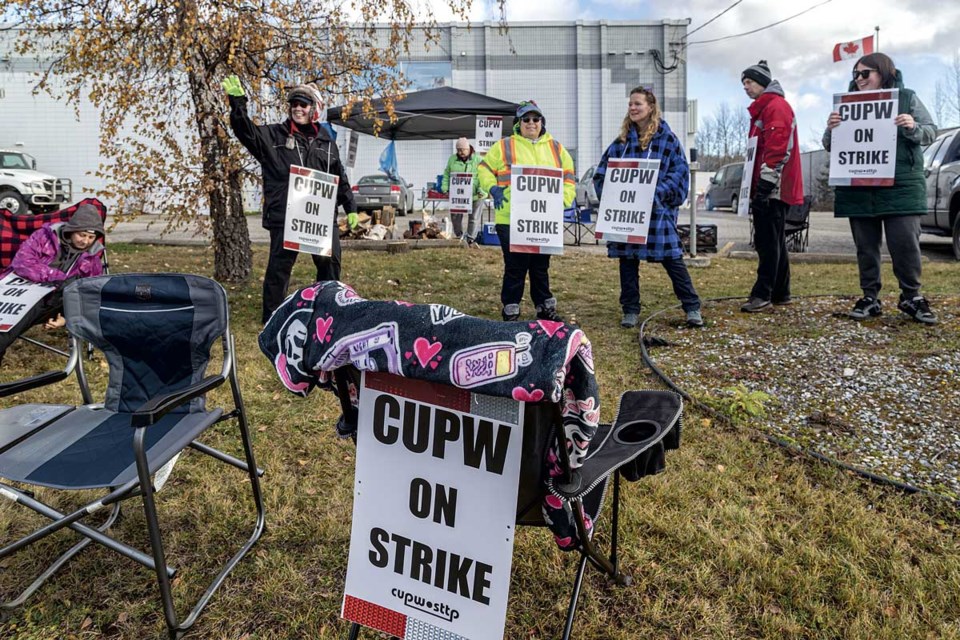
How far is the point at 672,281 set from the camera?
5953mm

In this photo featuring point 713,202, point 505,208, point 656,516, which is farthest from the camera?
point 713,202

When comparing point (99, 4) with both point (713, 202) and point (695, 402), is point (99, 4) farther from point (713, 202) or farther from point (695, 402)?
point (713, 202)

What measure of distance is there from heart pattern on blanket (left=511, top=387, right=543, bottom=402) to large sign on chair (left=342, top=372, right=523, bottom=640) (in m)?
0.14

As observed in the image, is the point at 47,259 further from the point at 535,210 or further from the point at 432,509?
the point at 432,509

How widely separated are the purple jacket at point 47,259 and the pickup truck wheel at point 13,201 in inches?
658

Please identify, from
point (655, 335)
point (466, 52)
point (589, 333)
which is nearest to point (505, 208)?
point (589, 333)

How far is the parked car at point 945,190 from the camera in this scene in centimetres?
1038


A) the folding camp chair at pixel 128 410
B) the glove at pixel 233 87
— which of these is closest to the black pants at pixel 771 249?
the glove at pixel 233 87

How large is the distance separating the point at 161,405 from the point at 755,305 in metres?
5.31

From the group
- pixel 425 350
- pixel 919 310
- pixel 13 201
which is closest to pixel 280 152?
pixel 425 350

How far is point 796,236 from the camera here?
38.1 ft

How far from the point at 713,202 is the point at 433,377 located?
28764 mm

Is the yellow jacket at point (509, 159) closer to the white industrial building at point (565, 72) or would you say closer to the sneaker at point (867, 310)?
the sneaker at point (867, 310)

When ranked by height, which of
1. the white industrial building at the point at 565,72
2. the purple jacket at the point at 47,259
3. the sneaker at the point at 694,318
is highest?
the white industrial building at the point at 565,72
